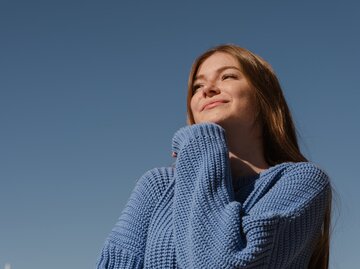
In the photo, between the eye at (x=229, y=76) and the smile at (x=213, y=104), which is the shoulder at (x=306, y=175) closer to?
the smile at (x=213, y=104)

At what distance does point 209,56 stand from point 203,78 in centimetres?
22

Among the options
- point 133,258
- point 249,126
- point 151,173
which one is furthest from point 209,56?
point 133,258

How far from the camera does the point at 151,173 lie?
4.04 meters

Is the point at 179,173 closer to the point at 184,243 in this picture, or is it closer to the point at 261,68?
the point at 184,243

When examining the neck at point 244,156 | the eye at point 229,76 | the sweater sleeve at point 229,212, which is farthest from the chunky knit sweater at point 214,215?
the eye at point 229,76

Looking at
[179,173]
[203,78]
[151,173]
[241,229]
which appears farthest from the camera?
[203,78]

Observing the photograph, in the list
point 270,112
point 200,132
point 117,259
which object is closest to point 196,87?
point 270,112

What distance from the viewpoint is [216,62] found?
14.2 ft

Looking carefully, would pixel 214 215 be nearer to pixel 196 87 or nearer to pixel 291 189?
pixel 291 189

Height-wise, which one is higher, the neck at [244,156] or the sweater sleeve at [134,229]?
the neck at [244,156]

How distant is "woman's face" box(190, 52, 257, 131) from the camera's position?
13.3ft

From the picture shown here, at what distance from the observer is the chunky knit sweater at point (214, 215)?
335 centimetres

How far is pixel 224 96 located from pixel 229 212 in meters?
0.96

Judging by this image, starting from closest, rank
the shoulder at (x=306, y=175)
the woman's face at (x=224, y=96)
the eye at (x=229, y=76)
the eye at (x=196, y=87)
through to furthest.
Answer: the shoulder at (x=306, y=175), the woman's face at (x=224, y=96), the eye at (x=229, y=76), the eye at (x=196, y=87)
